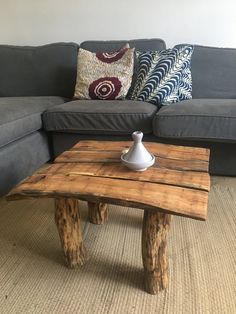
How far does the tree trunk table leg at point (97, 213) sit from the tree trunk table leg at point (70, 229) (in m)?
0.28

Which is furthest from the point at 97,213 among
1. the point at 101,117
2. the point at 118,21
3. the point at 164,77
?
the point at 118,21

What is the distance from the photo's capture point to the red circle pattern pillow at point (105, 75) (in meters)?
2.20

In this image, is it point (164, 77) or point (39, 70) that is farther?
point (39, 70)

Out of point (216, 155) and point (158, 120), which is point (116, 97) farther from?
point (216, 155)

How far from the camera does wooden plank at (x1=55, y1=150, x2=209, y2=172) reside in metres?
1.13

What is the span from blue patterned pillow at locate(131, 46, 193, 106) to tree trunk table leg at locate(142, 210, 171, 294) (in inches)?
48.6

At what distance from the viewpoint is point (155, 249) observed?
1.00 m

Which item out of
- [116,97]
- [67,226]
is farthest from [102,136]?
[67,226]

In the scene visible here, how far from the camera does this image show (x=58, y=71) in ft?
8.11

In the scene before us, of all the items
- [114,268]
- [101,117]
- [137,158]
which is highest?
[137,158]

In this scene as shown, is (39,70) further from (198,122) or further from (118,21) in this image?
(198,122)

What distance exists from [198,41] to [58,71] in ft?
4.05

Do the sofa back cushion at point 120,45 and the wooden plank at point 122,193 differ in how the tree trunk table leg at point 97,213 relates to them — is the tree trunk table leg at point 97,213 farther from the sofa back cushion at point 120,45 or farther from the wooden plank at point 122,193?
the sofa back cushion at point 120,45

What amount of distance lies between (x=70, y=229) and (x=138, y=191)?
1.18ft
